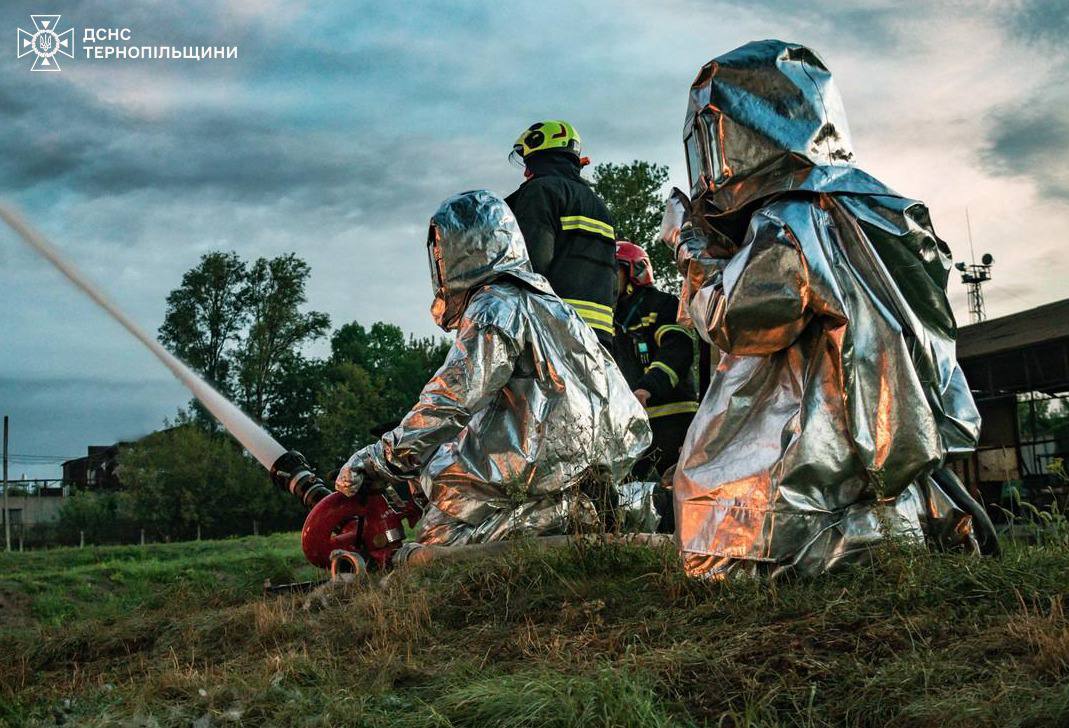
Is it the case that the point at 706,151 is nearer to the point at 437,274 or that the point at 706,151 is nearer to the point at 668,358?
the point at 437,274

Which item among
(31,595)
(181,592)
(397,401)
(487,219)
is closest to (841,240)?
(487,219)

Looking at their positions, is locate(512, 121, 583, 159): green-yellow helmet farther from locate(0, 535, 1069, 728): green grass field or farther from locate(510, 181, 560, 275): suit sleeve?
locate(0, 535, 1069, 728): green grass field

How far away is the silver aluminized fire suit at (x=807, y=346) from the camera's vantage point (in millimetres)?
3852

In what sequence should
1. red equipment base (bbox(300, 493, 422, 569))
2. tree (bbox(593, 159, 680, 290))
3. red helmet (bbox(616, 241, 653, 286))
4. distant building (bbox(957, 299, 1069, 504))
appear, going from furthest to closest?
tree (bbox(593, 159, 680, 290)) < distant building (bbox(957, 299, 1069, 504)) < red helmet (bbox(616, 241, 653, 286)) < red equipment base (bbox(300, 493, 422, 569))

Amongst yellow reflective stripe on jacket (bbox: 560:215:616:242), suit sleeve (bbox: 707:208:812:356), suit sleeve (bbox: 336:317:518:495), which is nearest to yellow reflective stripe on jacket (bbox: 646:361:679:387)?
yellow reflective stripe on jacket (bbox: 560:215:616:242)

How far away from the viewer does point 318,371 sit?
46094 millimetres

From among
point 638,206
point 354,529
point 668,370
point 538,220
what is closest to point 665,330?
point 668,370

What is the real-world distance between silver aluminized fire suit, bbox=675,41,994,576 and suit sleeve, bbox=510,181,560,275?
9.50 feet

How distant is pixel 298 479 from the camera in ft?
23.4

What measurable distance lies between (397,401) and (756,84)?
1689 inches

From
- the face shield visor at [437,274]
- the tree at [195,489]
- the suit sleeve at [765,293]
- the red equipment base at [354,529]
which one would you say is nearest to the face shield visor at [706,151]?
the suit sleeve at [765,293]

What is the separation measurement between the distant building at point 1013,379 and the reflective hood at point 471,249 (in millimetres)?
10341

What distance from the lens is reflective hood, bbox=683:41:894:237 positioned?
Answer: 165 inches

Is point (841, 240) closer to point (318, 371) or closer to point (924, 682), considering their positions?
point (924, 682)
